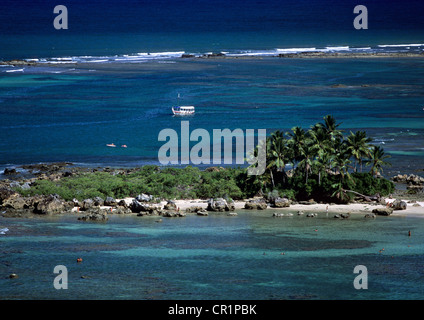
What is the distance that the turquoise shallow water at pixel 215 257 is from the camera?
58812 mm

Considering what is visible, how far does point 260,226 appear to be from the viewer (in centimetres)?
7731

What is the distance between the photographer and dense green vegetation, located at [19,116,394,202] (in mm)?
82625

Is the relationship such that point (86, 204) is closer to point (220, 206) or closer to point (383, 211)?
point (220, 206)

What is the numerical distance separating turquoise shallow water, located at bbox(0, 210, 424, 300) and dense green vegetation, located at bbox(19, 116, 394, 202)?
15.1 feet

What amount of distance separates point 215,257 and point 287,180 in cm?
2113

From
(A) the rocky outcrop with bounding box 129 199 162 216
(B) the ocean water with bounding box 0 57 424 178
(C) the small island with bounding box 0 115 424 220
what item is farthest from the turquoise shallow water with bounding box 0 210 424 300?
(B) the ocean water with bounding box 0 57 424 178

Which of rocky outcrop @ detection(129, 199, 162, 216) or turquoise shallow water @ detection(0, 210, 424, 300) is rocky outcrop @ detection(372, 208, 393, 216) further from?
rocky outcrop @ detection(129, 199, 162, 216)

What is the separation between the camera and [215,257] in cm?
6719

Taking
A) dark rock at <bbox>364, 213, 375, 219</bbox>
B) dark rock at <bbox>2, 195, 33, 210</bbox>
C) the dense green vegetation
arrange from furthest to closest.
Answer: the dense green vegetation → dark rock at <bbox>2, 195, 33, 210</bbox> → dark rock at <bbox>364, 213, 375, 219</bbox>

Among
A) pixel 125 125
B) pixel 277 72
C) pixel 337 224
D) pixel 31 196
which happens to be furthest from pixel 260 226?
pixel 277 72

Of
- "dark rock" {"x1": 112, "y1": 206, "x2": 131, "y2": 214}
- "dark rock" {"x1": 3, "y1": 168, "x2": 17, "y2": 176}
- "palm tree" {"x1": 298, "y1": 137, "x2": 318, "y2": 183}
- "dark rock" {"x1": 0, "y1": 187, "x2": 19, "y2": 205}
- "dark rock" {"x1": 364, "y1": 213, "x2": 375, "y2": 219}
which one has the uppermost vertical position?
"palm tree" {"x1": 298, "y1": 137, "x2": 318, "y2": 183}

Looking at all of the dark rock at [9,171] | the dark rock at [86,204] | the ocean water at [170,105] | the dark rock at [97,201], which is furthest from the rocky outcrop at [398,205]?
the dark rock at [9,171]
